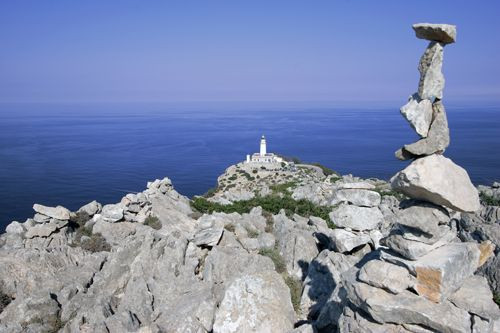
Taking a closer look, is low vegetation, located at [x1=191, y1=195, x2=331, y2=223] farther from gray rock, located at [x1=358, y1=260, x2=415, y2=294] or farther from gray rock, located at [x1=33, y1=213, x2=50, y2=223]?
gray rock, located at [x1=358, y1=260, x2=415, y2=294]

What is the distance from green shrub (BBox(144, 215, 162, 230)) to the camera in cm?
2162

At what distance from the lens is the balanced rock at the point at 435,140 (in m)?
8.76

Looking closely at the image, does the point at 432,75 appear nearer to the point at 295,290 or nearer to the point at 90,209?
the point at 295,290

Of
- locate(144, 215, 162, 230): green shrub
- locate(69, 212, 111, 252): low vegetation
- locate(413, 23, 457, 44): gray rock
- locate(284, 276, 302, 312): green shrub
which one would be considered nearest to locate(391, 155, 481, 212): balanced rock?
locate(413, 23, 457, 44): gray rock

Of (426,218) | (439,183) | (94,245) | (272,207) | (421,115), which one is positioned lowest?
(272,207)

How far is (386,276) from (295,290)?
5.02 metres

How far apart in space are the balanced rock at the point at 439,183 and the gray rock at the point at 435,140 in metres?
0.24

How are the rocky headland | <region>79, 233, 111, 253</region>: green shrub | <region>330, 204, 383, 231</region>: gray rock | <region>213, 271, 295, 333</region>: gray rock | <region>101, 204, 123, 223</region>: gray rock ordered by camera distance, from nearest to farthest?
the rocky headland, <region>213, 271, 295, 333</region>: gray rock, <region>330, 204, 383, 231</region>: gray rock, <region>79, 233, 111, 253</region>: green shrub, <region>101, 204, 123, 223</region>: gray rock

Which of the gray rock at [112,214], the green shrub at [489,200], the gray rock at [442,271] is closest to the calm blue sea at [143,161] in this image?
the gray rock at [112,214]

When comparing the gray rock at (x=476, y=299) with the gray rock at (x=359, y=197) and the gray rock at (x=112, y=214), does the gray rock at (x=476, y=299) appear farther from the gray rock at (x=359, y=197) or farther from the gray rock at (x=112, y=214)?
the gray rock at (x=112, y=214)

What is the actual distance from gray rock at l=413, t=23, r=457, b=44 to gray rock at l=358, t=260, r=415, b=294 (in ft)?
16.7

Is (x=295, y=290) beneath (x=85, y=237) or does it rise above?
above

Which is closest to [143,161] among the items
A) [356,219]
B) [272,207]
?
[272,207]

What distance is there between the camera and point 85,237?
19.5 m
